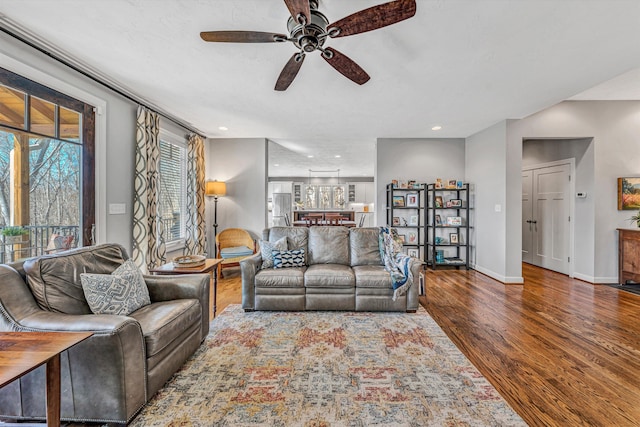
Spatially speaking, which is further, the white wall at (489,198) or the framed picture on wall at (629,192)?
the white wall at (489,198)

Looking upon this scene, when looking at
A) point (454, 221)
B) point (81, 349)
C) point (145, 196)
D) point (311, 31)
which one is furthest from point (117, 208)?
point (454, 221)

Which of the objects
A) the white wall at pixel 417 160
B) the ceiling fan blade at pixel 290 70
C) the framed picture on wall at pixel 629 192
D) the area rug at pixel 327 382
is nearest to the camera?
the area rug at pixel 327 382

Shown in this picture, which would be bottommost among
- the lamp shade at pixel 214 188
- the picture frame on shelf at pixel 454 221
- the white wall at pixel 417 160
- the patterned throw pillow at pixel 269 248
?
the patterned throw pillow at pixel 269 248

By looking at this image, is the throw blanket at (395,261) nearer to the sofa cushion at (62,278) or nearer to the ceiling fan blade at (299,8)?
the ceiling fan blade at (299,8)

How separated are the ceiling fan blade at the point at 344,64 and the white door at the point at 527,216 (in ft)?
16.8

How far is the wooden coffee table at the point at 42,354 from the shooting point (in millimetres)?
1054

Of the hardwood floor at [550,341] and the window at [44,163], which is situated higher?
the window at [44,163]

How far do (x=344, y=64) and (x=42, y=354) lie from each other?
241cm

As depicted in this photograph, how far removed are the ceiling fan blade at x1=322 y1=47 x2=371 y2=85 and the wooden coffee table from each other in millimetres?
2184

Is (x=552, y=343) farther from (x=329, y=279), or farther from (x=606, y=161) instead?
(x=606, y=161)

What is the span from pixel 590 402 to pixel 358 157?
6662 millimetres

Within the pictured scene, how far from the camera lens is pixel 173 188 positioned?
4637 millimetres

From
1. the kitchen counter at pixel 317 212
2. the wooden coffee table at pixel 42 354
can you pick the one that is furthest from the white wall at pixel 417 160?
the wooden coffee table at pixel 42 354

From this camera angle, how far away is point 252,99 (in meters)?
3.51
